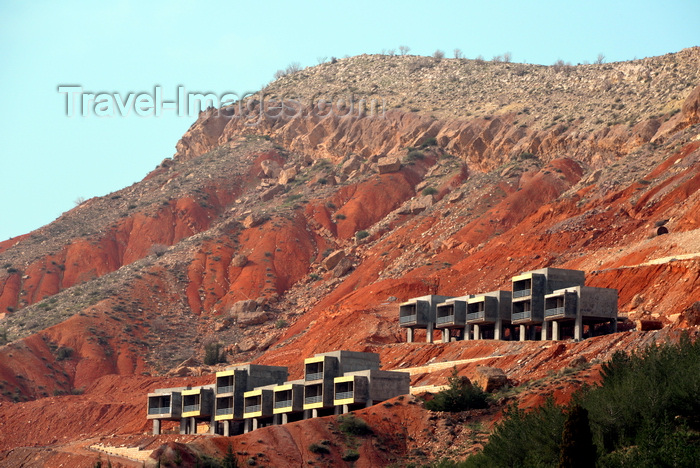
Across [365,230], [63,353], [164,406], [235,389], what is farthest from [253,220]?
[235,389]

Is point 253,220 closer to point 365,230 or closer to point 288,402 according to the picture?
point 365,230

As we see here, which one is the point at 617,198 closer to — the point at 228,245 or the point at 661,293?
the point at 661,293

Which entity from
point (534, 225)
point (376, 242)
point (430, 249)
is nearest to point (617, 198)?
point (534, 225)

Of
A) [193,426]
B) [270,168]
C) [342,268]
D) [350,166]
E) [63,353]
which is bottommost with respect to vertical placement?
[193,426]

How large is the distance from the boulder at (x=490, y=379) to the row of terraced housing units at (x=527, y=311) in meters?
10.2

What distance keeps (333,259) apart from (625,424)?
2567 inches

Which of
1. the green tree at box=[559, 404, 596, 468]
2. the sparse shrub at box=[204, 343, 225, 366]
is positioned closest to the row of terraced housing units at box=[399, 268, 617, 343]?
the sparse shrub at box=[204, 343, 225, 366]

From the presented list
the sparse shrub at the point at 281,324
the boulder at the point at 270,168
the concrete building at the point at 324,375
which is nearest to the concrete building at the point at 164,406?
the concrete building at the point at 324,375

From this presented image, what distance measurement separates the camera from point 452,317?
70625 millimetres

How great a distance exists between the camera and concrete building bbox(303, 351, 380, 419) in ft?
198

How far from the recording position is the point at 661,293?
6438 centimetres

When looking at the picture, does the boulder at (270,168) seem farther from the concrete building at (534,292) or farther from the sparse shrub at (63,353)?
the concrete building at (534,292)

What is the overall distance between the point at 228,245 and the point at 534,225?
35.2 metres

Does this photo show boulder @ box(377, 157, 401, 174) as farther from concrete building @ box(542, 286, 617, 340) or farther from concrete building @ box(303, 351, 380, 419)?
concrete building @ box(303, 351, 380, 419)
